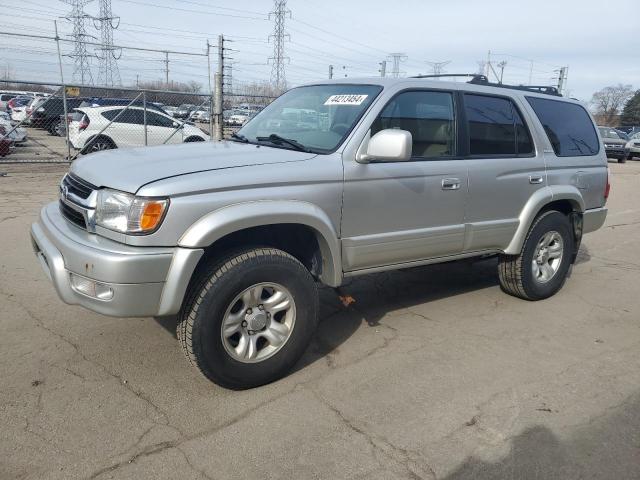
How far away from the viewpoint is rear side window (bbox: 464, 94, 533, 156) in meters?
4.27

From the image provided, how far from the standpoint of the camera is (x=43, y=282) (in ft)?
15.8

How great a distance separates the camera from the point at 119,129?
13.0m

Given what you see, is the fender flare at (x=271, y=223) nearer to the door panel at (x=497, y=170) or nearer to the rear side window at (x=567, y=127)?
the door panel at (x=497, y=170)

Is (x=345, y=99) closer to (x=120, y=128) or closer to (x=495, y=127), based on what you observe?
(x=495, y=127)

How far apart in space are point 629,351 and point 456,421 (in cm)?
193

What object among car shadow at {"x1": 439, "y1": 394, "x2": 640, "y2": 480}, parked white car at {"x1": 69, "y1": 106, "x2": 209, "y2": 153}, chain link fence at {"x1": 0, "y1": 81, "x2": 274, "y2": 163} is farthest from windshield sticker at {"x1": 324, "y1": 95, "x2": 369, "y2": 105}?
parked white car at {"x1": 69, "y1": 106, "x2": 209, "y2": 153}

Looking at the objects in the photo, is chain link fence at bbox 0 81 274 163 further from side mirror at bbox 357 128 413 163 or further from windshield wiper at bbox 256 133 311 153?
side mirror at bbox 357 128 413 163

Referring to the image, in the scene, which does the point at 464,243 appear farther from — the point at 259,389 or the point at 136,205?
the point at 136,205

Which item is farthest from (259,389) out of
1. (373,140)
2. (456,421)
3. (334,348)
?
(373,140)

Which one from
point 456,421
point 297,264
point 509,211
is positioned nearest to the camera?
point 456,421

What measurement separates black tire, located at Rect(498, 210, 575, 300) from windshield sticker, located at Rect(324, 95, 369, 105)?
83.1 inches

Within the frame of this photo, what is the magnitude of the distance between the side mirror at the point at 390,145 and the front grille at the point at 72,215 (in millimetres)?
1827

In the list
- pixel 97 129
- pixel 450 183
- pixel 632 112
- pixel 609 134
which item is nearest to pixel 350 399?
pixel 450 183

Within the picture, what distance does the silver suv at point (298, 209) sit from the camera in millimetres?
2844
